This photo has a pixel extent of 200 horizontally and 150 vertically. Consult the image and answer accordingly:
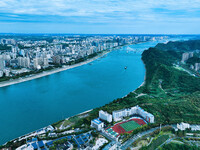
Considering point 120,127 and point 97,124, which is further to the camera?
→ point 120,127

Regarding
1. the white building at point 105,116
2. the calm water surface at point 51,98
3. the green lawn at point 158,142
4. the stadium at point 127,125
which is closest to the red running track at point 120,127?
the stadium at point 127,125

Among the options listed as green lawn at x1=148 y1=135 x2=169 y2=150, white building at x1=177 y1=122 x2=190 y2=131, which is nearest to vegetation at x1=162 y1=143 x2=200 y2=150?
green lawn at x1=148 y1=135 x2=169 y2=150

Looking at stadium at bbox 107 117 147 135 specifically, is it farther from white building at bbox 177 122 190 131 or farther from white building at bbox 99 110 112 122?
white building at bbox 177 122 190 131

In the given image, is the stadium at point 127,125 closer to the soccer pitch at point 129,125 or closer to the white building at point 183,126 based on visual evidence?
the soccer pitch at point 129,125

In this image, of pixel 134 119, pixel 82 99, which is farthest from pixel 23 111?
pixel 134 119

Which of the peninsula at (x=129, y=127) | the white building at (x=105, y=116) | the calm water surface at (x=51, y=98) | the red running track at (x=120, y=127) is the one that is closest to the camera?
the peninsula at (x=129, y=127)

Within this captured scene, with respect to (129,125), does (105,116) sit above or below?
above

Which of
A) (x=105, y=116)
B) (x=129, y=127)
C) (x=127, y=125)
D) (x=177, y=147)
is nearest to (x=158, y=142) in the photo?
(x=177, y=147)

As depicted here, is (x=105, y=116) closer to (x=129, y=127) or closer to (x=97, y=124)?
(x=97, y=124)
